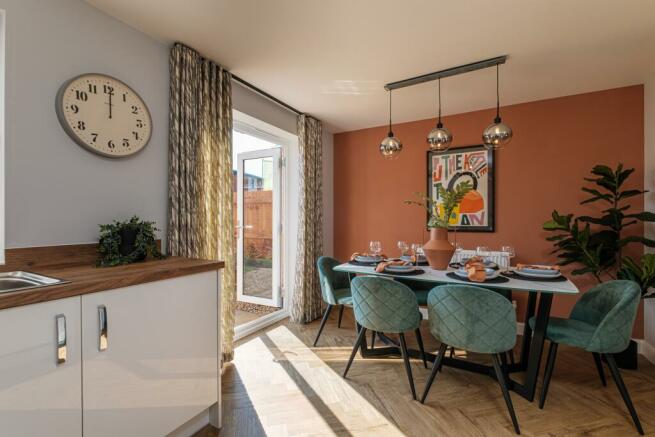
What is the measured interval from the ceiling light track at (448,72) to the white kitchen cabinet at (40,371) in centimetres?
280

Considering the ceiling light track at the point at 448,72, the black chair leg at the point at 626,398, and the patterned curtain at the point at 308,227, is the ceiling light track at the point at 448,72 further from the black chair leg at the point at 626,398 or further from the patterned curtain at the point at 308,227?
the black chair leg at the point at 626,398

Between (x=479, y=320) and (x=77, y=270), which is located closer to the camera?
(x=77, y=270)

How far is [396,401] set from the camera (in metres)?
2.12

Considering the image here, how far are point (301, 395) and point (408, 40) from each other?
103 inches

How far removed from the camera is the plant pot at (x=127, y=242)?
1789 millimetres

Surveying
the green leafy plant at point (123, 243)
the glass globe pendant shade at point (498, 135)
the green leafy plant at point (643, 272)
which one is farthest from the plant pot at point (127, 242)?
the green leafy plant at point (643, 272)

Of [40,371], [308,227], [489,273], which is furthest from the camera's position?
[308,227]

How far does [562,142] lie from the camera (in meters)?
3.24

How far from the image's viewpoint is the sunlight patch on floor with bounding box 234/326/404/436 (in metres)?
1.87

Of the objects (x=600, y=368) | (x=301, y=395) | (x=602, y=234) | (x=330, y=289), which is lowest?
(x=301, y=395)

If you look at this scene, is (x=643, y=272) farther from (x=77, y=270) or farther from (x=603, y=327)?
(x=77, y=270)

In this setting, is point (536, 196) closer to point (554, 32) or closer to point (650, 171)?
point (650, 171)

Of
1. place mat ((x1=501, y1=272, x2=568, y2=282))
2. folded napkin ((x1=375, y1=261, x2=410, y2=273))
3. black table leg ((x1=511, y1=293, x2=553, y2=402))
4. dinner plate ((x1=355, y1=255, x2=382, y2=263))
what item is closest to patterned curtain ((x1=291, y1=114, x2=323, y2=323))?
dinner plate ((x1=355, y1=255, x2=382, y2=263))

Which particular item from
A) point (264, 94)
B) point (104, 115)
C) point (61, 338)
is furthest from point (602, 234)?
point (104, 115)
